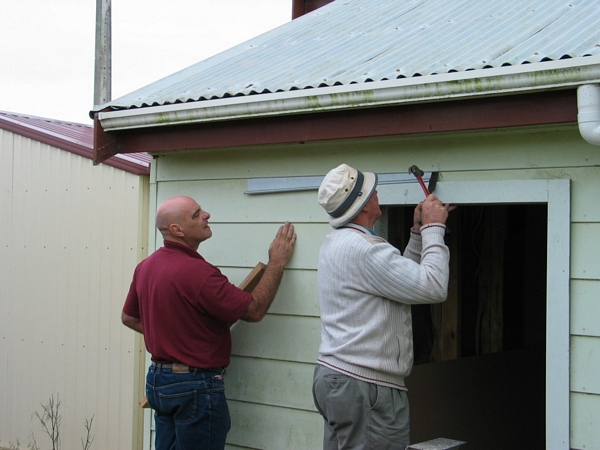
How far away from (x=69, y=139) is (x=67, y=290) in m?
1.27

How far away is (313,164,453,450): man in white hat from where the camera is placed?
372 centimetres

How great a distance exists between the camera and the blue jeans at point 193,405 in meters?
4.47

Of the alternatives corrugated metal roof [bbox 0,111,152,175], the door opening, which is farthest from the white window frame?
corrugated metal roof [bbox 0,111,152,175]

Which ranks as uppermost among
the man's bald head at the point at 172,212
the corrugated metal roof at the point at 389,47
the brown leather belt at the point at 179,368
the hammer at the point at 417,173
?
the corrugated metal roof at the point at 389,47

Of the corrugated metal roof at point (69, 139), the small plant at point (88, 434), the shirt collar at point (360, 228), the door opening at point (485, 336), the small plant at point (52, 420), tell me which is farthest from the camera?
the small plant at point (52, 420)

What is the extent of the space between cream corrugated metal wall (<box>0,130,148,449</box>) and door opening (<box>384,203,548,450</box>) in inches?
94.7

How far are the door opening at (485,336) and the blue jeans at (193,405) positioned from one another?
1321mm

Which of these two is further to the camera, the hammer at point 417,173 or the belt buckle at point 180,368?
the belt buckle at point 180,368

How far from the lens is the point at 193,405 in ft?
14.7

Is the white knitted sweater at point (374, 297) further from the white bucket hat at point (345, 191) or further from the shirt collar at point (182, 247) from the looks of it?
the shirt collar at point (182, 247)

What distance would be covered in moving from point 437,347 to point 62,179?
3.59 meters

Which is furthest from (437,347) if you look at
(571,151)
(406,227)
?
(571,151)

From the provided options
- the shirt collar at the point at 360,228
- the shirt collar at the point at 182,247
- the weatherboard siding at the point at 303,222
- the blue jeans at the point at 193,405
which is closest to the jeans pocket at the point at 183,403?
the blue jeans at the point at 193,405

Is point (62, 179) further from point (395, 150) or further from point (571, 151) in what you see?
point (571, 151)
